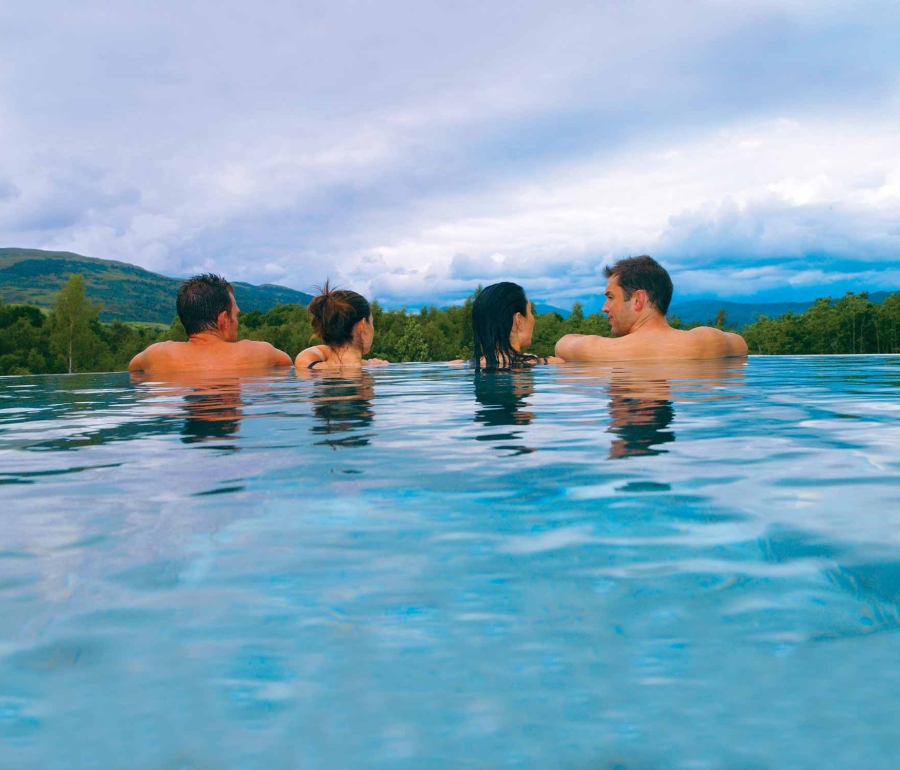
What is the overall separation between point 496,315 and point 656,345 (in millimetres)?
2423

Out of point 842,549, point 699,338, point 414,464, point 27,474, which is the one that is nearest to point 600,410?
point 414,464

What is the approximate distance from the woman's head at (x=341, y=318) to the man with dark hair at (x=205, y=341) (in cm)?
87

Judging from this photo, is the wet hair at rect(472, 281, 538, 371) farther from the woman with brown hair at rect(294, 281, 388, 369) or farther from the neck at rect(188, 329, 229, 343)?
the neck at rect(188, 329, 229, 343)

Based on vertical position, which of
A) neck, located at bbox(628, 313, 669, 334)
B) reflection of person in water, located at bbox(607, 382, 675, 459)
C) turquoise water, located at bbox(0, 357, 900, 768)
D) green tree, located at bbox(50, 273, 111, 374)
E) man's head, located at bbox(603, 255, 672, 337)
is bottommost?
turquoise water, located at bbox(0, 357, 900, 768)

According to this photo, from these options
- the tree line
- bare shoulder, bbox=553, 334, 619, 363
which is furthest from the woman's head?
the tree line

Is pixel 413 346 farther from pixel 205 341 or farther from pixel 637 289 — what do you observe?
pixel 637 289

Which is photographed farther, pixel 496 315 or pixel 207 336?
pixel 207 336

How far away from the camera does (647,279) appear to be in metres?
9.39

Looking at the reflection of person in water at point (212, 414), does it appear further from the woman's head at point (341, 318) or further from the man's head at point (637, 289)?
the man's head at point (637, 289)

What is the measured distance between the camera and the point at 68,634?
157 centimetres

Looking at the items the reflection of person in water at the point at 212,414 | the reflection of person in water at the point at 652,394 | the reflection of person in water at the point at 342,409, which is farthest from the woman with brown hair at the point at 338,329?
the reflection of person in water at the point at 652,394

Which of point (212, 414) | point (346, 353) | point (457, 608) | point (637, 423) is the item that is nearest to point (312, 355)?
point (346, 353)

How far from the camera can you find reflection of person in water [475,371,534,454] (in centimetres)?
411

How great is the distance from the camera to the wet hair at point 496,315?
8953 millimetres
